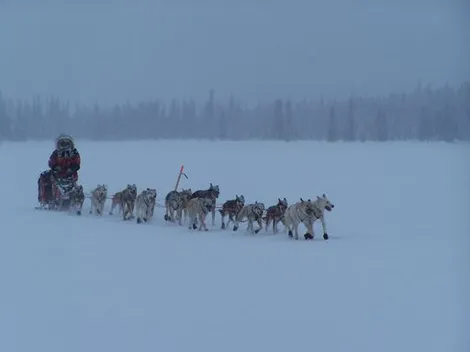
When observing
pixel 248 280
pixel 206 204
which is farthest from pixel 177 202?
pixel 248 280

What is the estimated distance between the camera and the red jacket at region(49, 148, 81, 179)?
13.1 m

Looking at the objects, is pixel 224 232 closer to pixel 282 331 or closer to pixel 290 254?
pixel 290 254

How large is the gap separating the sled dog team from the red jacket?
103cm

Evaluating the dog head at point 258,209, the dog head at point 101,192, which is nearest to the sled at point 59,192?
the dog head at point 101,192

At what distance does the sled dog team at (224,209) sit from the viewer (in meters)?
9.49

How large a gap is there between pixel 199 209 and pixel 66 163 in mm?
4253

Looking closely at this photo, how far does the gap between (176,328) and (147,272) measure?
2007 mm

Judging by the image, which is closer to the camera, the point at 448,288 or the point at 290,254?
the point at 448,288

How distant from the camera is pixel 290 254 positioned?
8.08m

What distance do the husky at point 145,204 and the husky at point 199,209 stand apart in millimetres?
1117

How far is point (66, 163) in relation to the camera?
43.2ft

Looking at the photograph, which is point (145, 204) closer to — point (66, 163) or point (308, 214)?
point (66, 163)

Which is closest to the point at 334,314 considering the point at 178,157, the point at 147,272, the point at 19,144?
the point at 147,272

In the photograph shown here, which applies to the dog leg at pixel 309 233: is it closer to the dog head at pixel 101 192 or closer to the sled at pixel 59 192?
the dog head at pixel 101 192
